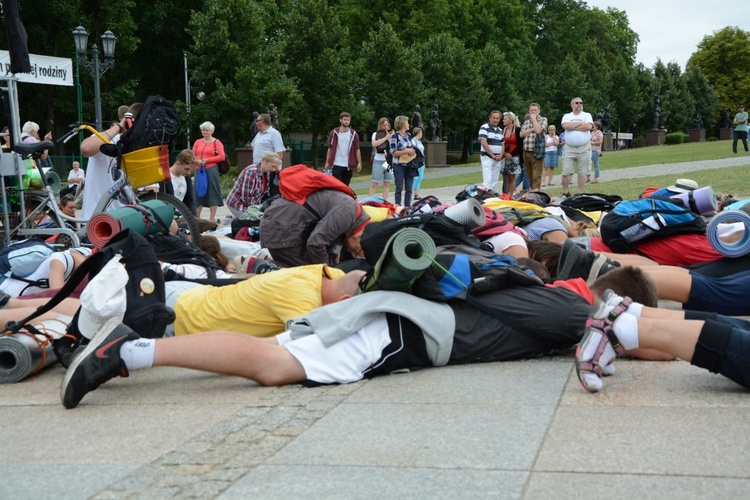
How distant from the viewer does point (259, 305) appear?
5684 millimetres

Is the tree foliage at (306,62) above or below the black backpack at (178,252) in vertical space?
above

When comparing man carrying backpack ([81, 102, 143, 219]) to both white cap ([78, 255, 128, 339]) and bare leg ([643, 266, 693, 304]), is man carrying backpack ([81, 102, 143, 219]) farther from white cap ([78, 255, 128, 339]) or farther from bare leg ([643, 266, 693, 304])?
bare leg ([643, 266, 693, 304])

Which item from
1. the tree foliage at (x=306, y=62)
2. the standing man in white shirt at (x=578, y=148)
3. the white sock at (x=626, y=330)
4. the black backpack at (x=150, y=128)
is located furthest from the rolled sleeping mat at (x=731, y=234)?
the tree foliage at (x=306, y=62)

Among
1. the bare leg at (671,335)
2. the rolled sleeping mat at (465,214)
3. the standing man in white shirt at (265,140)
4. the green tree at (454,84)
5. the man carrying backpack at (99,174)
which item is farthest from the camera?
the green tree at (454,84)

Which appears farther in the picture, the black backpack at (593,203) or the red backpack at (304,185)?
the black backpack at (593,203)

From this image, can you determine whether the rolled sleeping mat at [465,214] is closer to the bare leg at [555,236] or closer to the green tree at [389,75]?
the bare leg at [555,236]

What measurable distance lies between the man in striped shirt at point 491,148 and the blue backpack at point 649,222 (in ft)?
36.5

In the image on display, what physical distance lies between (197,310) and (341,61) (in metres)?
39.2

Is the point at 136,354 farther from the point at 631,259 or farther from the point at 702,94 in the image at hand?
the point at 702,94

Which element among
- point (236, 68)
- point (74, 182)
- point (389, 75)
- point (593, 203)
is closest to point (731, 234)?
point (593, 203)

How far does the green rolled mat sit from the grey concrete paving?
496mm

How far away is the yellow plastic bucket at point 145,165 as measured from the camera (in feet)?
30.0

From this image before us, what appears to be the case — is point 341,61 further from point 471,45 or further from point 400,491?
point 400,491

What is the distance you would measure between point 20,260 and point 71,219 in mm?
4222
